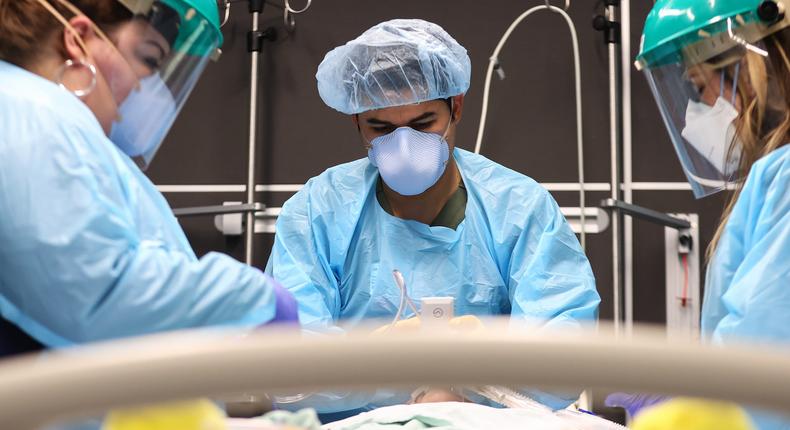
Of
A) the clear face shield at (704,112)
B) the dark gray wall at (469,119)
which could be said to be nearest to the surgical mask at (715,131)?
the clear face shield at (704,112)

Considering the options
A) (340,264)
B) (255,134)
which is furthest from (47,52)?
(255,134)

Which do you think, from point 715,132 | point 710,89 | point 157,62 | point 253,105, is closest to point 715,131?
point 715,132

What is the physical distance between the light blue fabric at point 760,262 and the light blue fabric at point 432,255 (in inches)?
18.2

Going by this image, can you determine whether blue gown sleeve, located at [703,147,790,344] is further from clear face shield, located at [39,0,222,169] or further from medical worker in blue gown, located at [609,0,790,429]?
clear face shield, located at [39,0,222,169]

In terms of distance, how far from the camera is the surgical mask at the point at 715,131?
1831 millimetres

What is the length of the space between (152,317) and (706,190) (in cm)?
138

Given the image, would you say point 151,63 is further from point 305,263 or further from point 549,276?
point 549,276

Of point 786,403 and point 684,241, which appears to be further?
point 684,241

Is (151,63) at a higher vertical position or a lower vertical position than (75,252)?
higher

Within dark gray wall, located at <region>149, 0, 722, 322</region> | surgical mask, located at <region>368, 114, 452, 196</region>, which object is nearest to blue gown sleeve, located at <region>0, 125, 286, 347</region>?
surgical mask, located at <region>368, 114, 452, 196</region>

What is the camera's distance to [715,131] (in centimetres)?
193

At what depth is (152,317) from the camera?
1198 millimetres

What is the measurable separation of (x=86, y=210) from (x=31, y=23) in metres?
0.38

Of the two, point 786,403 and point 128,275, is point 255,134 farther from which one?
point 786,403
